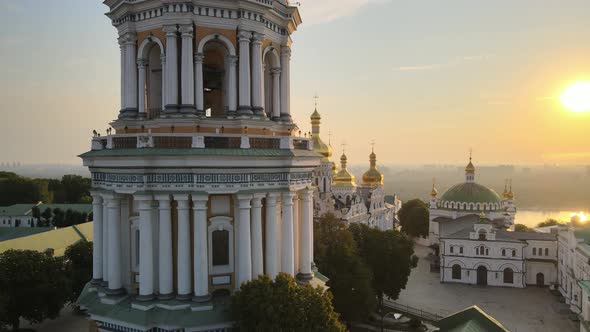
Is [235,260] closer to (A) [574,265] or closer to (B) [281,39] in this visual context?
(B) [281,39]

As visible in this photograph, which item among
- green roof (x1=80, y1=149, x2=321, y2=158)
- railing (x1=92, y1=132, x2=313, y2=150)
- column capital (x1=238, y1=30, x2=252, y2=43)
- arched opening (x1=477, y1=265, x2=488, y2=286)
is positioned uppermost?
column capital (x1=238, y1=30, x2=252, y2=43)

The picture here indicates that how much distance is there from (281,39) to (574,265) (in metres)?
34.5

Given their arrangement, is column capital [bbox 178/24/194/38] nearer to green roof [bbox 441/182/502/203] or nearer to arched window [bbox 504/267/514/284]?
arched window [bbox 504/267/514/284]

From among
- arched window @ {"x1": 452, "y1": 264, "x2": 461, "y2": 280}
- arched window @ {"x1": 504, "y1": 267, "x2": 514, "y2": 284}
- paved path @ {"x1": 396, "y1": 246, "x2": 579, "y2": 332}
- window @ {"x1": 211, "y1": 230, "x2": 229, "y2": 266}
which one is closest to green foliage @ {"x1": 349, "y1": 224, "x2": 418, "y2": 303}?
paved path @ {"x1": 396, "y1": 246, "x2": 579, "y2": 332}

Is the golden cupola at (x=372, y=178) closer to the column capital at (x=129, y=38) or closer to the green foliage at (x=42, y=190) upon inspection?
the green foliage at (x=42, y=190)

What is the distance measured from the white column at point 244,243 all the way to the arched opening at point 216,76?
402 centimetres

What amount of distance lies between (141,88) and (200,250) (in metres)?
6.77

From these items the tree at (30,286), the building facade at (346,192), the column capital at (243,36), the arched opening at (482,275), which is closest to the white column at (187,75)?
the column capital at (243,36)

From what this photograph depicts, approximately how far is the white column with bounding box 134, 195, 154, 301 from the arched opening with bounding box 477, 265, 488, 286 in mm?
39532

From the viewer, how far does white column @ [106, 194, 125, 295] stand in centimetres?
1633

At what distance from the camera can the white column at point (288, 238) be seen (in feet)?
55.4

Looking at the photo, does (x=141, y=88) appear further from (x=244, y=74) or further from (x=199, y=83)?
(x=244, y=74)

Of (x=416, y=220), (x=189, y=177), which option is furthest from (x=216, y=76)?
(x=416, y=220)

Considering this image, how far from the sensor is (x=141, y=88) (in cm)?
1748
